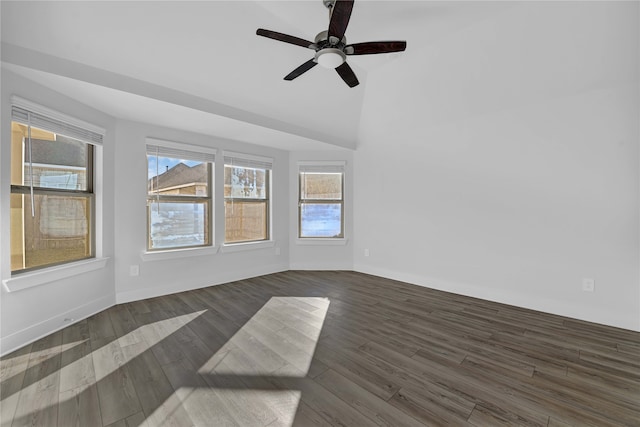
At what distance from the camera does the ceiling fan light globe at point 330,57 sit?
7.02ft

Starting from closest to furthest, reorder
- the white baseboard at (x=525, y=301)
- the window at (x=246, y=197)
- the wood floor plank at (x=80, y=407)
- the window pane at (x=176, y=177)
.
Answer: the wood floor plank at (x=80, y=407)
the white baseboard at (x=525, y=301)
the window pane at (x=176, y=177)
the window at (x=246, y=197)

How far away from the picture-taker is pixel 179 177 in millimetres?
3842

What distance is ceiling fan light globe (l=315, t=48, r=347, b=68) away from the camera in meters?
2.14

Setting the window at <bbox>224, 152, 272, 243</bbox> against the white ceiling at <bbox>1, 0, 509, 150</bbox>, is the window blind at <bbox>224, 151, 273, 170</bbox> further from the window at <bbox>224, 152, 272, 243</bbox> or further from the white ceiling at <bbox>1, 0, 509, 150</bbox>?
the white ceiling at <bbox>1, 0, 509, 150</bbox>

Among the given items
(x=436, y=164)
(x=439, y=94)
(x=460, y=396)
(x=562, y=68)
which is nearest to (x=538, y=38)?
(x=562, y=68)

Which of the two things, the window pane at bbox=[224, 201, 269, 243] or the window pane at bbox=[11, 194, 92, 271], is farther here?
the window pane at bbox=[224, 201, 269, 243]

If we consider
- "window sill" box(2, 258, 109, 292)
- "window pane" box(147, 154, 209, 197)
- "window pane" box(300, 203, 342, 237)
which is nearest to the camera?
"window sill" box(2, 258, 109, 292)

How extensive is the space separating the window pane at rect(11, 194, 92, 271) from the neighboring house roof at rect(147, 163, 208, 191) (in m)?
0.76

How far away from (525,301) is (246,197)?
4.23 meters

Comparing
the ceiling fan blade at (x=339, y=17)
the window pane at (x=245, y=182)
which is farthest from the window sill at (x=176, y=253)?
the ceiling fan blade at (x=339, y=17)

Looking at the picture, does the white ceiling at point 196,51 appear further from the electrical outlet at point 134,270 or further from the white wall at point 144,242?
the electrical outlet at point 134,270

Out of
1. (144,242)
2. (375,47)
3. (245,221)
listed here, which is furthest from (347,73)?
(144,242)

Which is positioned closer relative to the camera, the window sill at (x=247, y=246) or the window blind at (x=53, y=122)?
the window blind at (x=53, y=122)

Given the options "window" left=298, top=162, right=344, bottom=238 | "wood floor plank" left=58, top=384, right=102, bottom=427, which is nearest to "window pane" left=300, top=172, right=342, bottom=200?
"window" left=298, top=162, right=344, bottom=238
